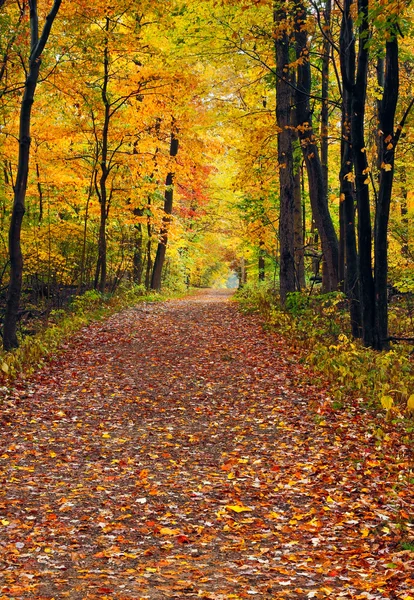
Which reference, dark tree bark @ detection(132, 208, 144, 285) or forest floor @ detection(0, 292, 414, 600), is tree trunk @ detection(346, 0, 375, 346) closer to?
forest floor @ detection(0, 292, 414, 600)

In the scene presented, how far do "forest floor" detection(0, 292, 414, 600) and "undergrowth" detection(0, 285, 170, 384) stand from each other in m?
0.36

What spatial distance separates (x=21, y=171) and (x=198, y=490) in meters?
7.67

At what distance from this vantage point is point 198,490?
614 centimetres

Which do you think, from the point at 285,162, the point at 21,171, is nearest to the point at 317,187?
the point at 285,162

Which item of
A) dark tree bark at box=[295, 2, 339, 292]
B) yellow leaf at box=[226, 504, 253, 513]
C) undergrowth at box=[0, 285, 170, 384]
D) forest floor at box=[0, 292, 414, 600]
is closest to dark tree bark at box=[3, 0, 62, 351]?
undergrowth at box=[0, 285, 170, 384]

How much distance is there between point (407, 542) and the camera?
4.79 m

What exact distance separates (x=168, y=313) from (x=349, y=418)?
1220cm

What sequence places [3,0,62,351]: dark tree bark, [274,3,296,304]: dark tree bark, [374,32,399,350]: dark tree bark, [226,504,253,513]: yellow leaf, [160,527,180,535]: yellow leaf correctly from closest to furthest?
1. [160,527,180,535]: yellow leaf
2. [226,504,253,513]: yellow leaf
3. [374,32,399,350]: dark tree bark
4. [3,0,62,351]: dark tree bark
5. [274,3,296,304]: dark tree bark

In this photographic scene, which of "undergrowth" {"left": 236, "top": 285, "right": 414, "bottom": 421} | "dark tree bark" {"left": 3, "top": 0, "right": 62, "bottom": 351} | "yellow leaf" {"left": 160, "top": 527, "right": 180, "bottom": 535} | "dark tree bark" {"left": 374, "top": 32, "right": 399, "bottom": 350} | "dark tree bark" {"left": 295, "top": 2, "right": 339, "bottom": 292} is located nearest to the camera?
"yellow leaf" {"left": 160, "top": 527, "right": 180, "bottom": 535}

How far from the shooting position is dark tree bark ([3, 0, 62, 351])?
1098 cm

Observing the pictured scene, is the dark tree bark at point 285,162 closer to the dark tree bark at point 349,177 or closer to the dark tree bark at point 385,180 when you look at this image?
the dark tree bark at point 349,177

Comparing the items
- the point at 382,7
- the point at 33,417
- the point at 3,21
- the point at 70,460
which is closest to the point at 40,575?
the point at 70,460

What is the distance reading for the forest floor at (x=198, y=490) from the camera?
4312 mm

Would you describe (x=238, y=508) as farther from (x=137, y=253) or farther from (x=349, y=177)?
(x=137, y=253)
